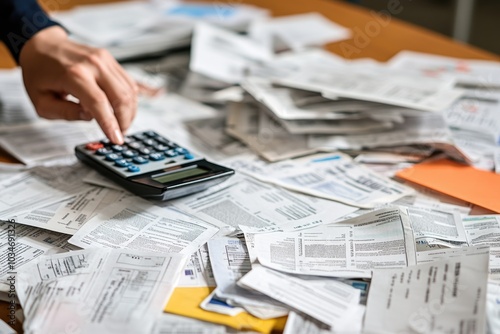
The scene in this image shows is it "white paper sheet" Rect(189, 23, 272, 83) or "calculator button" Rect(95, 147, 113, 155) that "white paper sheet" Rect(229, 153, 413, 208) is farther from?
"white paper sheet" Rect(189, 23, 272, 83)

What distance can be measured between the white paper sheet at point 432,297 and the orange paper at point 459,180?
0.15 metres

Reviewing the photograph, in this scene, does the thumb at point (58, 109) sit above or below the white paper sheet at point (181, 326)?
above

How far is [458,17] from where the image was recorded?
8.82 ft

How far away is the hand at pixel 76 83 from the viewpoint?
0.81 metres

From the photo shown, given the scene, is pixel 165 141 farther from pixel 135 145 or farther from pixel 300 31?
pixel 300 31

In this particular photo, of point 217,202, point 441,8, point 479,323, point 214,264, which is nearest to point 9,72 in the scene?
point 217,202

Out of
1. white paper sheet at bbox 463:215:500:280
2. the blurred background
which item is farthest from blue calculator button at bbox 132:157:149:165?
the blurred background

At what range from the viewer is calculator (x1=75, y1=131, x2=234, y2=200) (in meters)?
0.69

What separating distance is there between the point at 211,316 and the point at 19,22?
632mm

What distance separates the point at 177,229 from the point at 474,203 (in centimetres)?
31

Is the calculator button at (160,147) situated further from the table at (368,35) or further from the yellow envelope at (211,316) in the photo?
the table at (368,35)

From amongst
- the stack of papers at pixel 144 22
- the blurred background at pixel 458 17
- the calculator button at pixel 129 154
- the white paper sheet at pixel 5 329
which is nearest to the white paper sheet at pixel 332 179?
the calculator button at pixel 129 154

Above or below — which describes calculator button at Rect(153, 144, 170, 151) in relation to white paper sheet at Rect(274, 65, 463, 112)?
below

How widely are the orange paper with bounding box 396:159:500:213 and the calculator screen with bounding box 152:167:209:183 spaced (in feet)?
0.76
